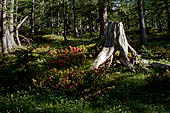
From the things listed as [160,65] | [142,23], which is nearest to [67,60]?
[160,65]

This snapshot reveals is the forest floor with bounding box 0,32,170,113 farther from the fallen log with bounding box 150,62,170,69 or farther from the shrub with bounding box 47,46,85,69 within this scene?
the fallen log with bounding box 150,62,170,69

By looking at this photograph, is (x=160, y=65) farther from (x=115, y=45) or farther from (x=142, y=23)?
(x=142, y=23)

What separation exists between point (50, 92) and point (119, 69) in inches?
159

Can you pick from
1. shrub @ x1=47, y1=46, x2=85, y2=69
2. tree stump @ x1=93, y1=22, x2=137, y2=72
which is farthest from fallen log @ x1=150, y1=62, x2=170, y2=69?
shrub @ x1=47, y1=46, x2=85, y2=69

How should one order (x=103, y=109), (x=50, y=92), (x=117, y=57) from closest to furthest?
(x=103, y=109) < (x=50, y=92) < (x=117, y=57)

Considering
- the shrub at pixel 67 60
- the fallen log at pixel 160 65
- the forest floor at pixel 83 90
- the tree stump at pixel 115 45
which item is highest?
the tree stump at pixel 115 45

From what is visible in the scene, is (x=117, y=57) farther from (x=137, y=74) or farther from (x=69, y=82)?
(x=69, y=82)

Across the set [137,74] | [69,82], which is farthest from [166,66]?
[69,82]

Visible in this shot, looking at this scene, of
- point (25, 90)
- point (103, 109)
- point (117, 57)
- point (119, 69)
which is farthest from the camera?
point (117, 57)

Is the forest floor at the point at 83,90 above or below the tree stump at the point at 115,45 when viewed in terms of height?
below

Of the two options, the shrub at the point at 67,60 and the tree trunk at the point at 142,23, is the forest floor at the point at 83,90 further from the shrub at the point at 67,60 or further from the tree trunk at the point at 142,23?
the tree trunk at the point at 142,23

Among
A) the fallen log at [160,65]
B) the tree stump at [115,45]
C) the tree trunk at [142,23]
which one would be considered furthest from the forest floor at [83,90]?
the tree trunk at [142,23]

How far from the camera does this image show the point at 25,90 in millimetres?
7289

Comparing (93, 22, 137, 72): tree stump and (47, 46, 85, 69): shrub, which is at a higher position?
(93, 22, 137, 72): tree stump
